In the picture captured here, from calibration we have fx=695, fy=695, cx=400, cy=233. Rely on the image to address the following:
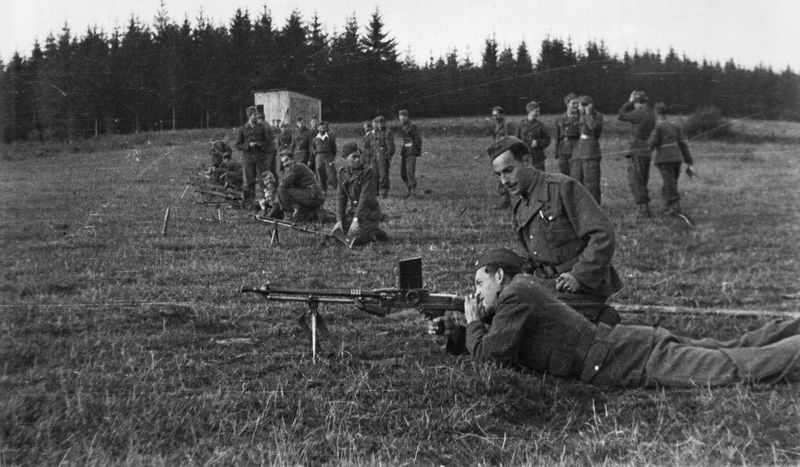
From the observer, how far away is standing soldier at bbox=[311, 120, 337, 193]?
1538 centimetres

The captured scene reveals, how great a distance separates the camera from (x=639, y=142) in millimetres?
7367

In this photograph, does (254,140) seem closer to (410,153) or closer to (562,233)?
(410,153)

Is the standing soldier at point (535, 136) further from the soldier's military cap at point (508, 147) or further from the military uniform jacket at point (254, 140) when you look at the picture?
the soldier's military cap at point (508, 147)

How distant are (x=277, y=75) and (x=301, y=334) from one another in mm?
2588

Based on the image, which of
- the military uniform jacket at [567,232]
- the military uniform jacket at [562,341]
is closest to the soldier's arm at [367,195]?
the military uniform jacket at [567,232]

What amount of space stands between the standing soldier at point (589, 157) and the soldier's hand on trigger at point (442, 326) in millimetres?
6720

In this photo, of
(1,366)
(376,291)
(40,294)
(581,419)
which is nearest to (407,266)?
(376,291)

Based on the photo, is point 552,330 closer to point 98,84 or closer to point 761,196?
point 761,196

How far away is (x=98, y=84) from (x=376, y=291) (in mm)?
3602

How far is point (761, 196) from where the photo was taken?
5.89 meters

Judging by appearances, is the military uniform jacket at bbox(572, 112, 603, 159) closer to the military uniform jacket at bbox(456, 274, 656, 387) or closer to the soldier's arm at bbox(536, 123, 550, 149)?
the soldier's arm at bbox(536, 123, 550, 149)

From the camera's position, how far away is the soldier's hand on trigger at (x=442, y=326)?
4398mm

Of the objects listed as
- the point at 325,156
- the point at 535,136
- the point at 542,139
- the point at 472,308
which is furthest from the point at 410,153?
the point at 472,308

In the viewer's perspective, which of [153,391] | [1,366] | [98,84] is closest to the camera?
[153,391]
